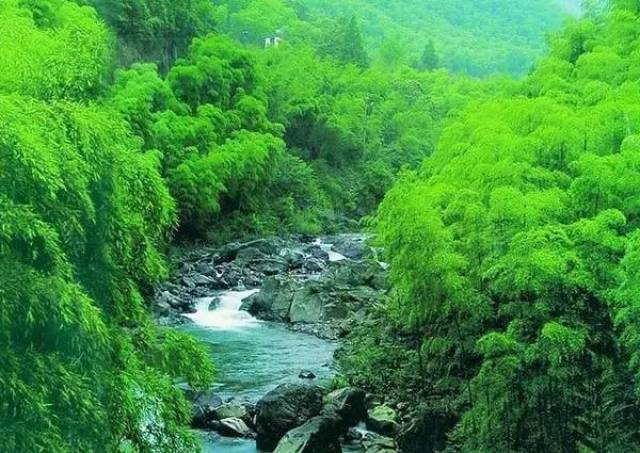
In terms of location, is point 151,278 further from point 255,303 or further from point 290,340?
point 255,303

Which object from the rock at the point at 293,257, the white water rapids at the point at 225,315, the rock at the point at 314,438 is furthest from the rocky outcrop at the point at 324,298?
the rock at the point at 314,438

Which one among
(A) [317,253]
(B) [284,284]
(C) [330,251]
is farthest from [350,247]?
(B) [284,284]

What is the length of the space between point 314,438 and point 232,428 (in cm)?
247

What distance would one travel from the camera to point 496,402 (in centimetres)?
1477

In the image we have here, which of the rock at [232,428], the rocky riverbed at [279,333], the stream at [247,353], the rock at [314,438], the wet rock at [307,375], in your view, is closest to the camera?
the rock at [314,438]

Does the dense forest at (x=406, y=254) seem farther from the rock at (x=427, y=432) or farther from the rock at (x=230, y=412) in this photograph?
the rock at (x=230, y=412)

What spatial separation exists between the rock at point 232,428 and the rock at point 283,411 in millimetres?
386

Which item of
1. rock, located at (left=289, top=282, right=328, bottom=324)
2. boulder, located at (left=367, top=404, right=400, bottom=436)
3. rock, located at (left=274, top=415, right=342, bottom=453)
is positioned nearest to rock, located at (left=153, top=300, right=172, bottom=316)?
rock, located at (left=289, top=282, right=328, bottom=324)

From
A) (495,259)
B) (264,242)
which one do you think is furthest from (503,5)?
(495,259)

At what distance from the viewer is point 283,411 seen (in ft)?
63.4

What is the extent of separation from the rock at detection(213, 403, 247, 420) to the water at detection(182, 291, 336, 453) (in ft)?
2.43

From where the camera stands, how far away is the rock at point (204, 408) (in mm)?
19969

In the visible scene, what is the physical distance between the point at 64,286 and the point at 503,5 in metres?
160

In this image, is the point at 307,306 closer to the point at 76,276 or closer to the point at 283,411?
the point at 283,411
